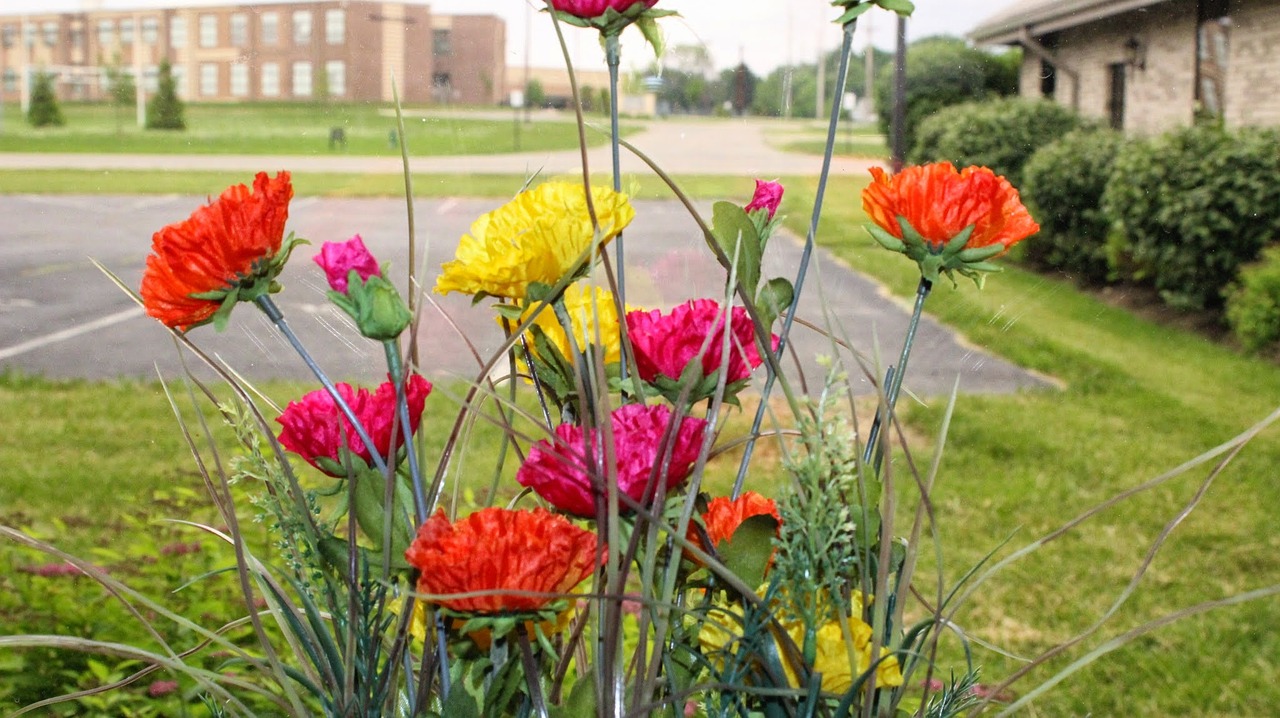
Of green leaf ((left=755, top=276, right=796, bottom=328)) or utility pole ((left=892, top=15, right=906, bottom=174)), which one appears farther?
utility pole ((left=892, top=15, right=906, bottom=174))

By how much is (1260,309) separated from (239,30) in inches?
197

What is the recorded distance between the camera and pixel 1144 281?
624 cm

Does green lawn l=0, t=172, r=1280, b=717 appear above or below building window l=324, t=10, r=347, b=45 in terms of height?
below

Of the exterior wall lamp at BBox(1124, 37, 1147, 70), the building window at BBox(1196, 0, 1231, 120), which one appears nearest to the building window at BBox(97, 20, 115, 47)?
the exterior wall lamp at BBox(1124, 37, 1147, 70)

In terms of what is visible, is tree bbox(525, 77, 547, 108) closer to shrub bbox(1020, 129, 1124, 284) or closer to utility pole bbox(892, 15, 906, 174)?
utility pole bbox(892, 15, 906, 174)

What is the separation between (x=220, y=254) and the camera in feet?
1.57

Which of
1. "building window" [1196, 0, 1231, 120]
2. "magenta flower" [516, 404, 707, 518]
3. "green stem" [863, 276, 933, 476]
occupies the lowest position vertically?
"magenta flower" [516, 404, 707, 518]

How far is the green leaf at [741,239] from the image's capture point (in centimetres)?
50

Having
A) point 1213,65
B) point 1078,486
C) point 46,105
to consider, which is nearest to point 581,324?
point 1078,486

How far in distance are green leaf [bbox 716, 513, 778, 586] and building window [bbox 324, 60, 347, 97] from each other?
0.40 m

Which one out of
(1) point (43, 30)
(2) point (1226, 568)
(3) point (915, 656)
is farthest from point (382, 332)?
(2) point (1226, 568)

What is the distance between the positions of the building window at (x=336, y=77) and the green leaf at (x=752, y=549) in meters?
0.40

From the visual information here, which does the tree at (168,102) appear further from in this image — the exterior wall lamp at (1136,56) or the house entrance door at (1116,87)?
the exterior wall lamp at (1136,56)

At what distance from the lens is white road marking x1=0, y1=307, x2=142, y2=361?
5059 mm
